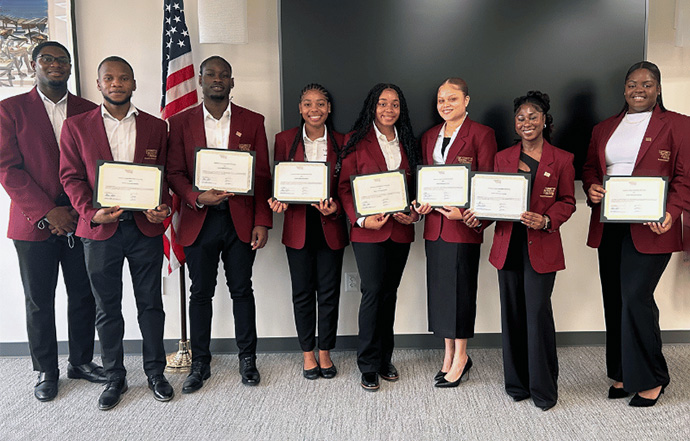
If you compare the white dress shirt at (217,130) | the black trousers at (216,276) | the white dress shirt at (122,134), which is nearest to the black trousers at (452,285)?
the black trousers at (216,276)

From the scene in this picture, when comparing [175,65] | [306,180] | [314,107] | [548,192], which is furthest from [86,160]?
[548,192]

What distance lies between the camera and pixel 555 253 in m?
2.50

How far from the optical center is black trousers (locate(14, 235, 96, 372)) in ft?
8.93

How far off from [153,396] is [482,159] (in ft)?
7.39

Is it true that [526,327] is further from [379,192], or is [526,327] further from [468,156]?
[379,192]

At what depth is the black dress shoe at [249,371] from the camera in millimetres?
2902

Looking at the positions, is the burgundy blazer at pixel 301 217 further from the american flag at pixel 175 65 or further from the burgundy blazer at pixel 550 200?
the burgundy blazer at pixel 550 200

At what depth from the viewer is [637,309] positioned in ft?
8.40

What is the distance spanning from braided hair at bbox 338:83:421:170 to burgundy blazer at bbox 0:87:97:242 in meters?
1.58

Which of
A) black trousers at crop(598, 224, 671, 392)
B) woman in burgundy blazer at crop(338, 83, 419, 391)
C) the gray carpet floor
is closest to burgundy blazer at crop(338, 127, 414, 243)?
woman in burgundy blazer at crop(338, 83, 419, 391)

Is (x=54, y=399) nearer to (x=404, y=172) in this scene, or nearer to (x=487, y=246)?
(x=404, y=172)

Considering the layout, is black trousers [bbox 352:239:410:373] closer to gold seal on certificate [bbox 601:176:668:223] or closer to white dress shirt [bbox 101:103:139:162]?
gold seal on certificate [bbox 601:176:668:223]

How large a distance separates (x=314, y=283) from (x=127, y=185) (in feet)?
3.85

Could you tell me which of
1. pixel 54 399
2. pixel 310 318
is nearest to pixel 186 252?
pixel 310 318
